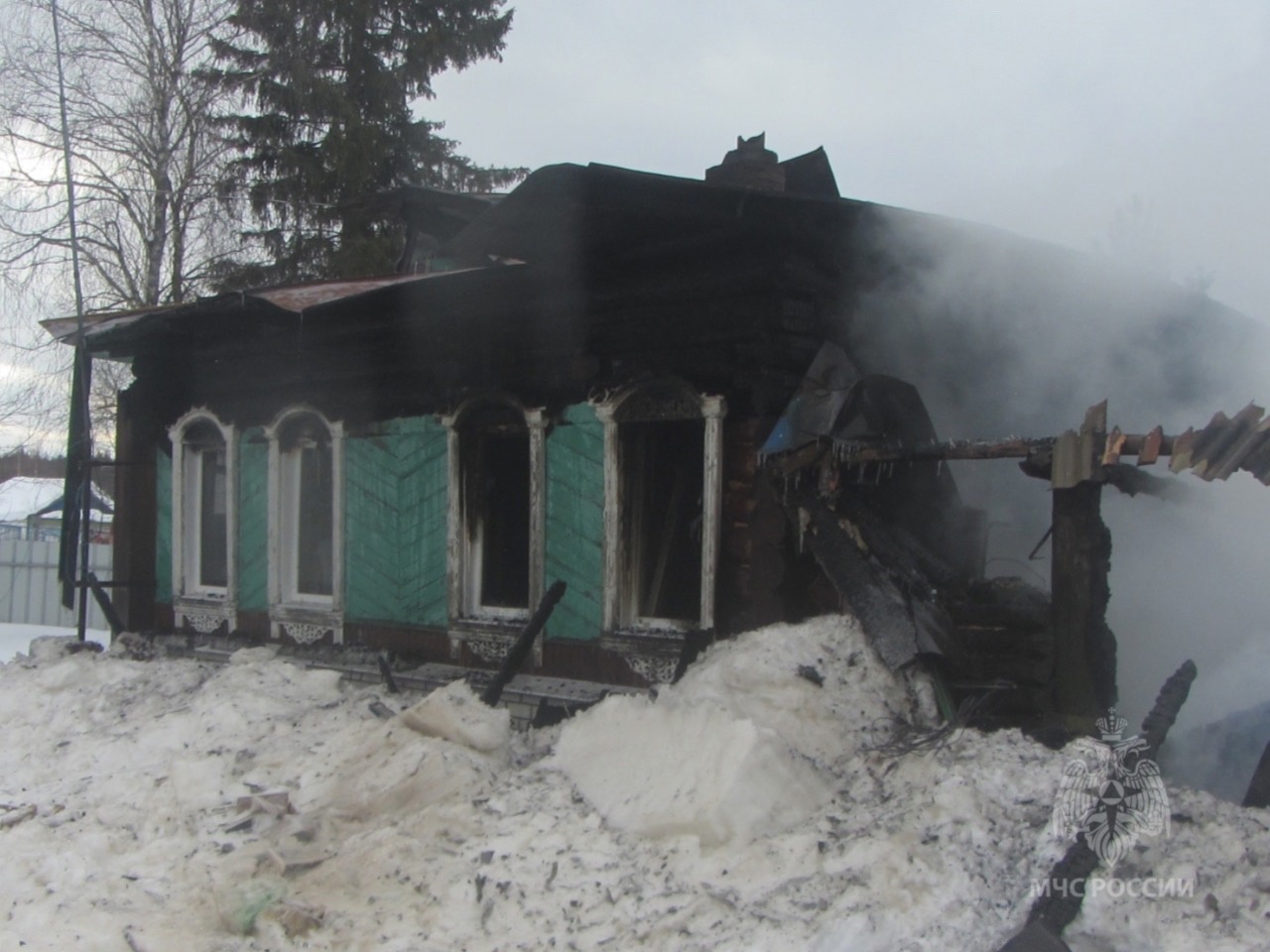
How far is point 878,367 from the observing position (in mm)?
7609

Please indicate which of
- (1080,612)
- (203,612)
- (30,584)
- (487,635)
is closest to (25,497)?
(30,584)

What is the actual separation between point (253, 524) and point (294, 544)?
480 mm

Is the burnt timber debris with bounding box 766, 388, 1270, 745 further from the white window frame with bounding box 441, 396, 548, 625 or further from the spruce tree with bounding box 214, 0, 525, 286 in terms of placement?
the spruce tree with bounding box 214, 0, 525, 286

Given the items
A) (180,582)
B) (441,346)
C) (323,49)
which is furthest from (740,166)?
(323,49)

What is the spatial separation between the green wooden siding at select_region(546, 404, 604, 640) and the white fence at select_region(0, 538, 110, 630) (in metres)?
12.7

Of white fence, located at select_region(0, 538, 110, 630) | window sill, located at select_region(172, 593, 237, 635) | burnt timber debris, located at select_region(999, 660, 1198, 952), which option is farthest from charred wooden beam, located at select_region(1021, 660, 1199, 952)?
white fence, located at select_region(0, 538, 110, 630)

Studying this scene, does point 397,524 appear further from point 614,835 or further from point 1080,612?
point 1080,612

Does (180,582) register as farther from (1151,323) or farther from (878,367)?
(1151,323)

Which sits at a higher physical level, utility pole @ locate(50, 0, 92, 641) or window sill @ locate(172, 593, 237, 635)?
utility pole @ locate(50, 0, 92, 641)

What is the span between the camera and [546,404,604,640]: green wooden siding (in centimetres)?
771

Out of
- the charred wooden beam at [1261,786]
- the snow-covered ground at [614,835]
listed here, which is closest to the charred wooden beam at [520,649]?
the snow-covered ground at [614,835]

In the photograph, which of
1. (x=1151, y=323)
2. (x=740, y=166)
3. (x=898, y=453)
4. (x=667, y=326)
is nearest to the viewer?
(x=898, y=453)

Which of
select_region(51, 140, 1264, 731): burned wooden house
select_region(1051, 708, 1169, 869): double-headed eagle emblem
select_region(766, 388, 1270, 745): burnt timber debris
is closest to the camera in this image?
select_region(1051, 708, 1169, 869): double-headed eagle emblem

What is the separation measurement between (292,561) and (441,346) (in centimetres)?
270
